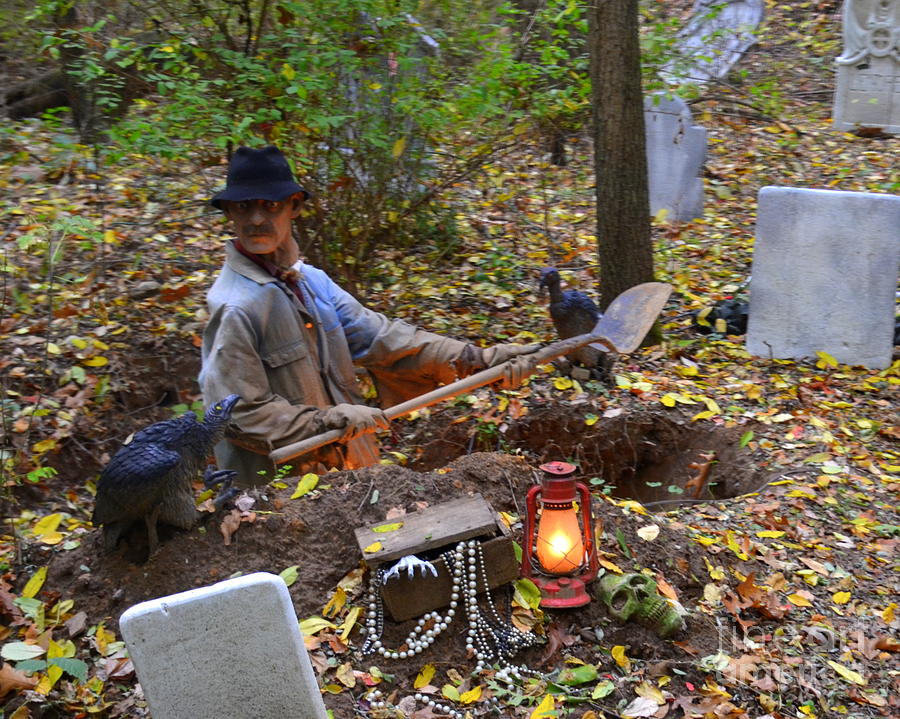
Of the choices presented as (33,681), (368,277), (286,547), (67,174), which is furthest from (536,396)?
(67,174)

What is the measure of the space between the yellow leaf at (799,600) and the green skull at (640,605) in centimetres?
66

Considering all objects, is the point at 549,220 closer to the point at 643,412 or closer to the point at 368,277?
the point at 368,277

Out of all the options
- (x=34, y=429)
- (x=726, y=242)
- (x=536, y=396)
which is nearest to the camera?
(x=34, y=429)

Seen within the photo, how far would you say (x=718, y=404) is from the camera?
5.48m

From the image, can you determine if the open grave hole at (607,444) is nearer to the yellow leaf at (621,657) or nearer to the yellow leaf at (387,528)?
the yellow leaf at (387,528)

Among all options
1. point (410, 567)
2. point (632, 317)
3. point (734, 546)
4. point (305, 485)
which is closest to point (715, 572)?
point (734, 546)

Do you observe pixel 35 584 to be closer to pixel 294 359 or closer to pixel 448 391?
pixel 294 359

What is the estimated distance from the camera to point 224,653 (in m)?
2.39

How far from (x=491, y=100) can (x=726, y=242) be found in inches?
117

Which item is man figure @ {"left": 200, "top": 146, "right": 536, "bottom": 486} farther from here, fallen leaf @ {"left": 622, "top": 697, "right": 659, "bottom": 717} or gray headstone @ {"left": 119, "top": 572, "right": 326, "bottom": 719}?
fallen leaf @ {"left": 622, "top": 697, "right": 659, "bottom": 717}

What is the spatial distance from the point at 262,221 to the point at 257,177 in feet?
0.64

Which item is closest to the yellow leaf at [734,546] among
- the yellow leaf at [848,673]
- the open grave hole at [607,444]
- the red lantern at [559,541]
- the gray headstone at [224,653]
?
the yellow leaf at [848,673]

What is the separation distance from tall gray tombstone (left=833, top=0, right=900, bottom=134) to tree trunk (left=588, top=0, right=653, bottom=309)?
233 inches

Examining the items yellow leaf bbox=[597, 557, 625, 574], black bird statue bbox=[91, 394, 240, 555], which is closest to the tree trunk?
yellow leaf bbox=[597, 557, 625, 574]
